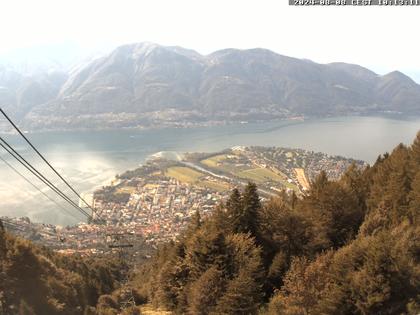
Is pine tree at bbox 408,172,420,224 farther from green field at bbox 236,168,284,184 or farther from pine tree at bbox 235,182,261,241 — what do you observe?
green field at bbox 236,168,284,184

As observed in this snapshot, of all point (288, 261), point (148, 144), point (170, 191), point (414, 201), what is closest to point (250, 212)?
point (288, 261)

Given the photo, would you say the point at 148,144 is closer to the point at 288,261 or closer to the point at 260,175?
the point at 260,175

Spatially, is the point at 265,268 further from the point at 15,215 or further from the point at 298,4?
the point at 15,215

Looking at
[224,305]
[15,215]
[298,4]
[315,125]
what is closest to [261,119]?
[315,125]

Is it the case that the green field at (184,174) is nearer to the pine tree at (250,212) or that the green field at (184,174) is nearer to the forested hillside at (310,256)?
the forested hillside at (310,256)

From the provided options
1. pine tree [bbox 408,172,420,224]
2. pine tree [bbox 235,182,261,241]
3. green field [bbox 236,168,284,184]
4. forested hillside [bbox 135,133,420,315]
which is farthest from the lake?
pine tree [bbox 408,172,420,224]
